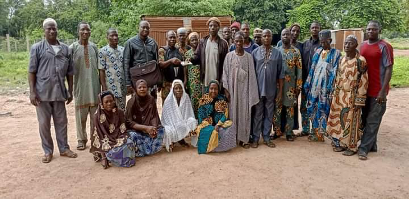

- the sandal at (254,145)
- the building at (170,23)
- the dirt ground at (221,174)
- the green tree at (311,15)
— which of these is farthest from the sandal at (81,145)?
the green tree at (311,15)

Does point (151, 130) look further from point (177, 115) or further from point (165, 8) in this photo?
point (165, 8)

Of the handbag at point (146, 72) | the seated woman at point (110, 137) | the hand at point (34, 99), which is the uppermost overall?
the handbag at point (146, 72)

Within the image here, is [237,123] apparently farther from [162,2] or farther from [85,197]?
[162,2]

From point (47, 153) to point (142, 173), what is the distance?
Answer: 155 cm

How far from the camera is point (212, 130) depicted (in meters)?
4.63

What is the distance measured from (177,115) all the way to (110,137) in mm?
1062

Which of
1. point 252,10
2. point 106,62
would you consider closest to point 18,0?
point 252,10

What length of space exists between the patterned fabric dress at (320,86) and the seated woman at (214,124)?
1468 millimetres

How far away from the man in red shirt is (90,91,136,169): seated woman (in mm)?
3314

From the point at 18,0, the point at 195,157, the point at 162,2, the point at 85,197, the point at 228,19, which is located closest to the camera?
the point at 85,197

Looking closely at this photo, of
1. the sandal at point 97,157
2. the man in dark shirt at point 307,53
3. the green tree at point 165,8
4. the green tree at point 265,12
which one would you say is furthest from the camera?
the green tree at point 265,12

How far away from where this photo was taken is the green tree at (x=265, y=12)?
20.5 metres

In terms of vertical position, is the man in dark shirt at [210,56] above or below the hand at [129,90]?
above

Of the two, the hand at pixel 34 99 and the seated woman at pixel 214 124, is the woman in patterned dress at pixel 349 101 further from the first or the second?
the hand at pixel 34 99
